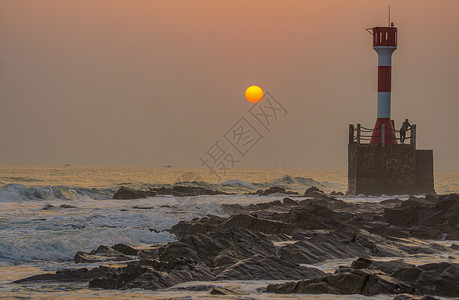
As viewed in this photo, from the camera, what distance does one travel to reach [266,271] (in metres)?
9.33

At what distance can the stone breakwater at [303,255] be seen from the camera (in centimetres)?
830

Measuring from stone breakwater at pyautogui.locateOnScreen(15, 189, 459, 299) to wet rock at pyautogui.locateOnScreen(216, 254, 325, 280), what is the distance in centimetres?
1

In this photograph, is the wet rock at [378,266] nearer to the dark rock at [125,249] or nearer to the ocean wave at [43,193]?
the dark rock at [125,249]

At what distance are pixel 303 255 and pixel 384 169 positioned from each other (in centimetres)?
1659

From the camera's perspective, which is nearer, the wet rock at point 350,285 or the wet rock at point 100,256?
the wet rock at point 350,285

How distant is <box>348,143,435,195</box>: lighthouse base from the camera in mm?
26734

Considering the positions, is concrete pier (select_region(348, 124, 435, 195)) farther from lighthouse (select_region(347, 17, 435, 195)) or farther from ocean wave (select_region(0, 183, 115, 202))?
ocean wave (select_region(0, 183, 115, 202))

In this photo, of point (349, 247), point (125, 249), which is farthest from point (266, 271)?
point (125, 249)

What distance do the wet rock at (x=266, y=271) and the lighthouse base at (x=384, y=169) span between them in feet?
57.7

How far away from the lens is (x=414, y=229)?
14.7 metres

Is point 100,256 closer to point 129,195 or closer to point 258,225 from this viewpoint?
point 258,225

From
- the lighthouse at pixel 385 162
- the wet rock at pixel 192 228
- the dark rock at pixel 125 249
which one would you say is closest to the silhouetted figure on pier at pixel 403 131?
the lighthouse at pixel 385 162

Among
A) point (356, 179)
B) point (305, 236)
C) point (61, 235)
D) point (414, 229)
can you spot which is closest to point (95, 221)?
point (61, 235)

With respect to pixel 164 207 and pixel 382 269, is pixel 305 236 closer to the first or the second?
pixel 382 269
